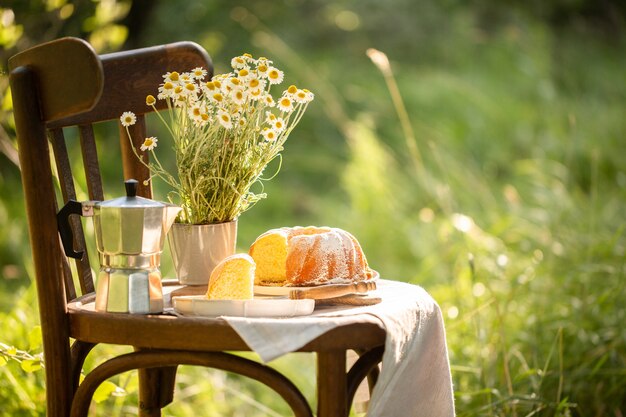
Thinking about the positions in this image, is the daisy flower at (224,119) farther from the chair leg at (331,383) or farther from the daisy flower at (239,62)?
the chair leg at (331,383)

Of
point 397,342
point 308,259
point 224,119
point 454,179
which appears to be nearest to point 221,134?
point 224,119

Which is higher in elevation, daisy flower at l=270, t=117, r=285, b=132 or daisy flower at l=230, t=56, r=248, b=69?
daisy flower at l=230, t=56, r=248, b=69

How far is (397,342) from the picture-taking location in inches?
62.4

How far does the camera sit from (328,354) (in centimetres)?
155

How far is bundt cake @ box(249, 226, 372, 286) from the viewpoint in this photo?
1765mm

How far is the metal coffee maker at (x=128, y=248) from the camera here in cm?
158

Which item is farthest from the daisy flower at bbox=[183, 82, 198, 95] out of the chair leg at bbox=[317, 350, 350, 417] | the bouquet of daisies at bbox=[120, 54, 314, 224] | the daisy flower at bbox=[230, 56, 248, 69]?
the chair leg at bbox=[317, 350, 350, 417]

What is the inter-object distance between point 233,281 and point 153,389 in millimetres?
555

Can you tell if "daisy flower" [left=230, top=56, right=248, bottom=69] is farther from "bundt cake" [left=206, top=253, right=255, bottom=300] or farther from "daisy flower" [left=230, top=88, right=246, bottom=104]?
"bundt cake" [left=206, top=253, right=255, bottom=300]

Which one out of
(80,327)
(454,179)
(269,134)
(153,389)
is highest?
(269,134)

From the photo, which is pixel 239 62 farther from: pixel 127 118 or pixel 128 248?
pixel 128 248

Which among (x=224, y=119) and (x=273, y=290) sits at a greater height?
(x=224, y=119)

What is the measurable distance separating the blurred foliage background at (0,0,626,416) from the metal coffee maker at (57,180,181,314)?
45 cm

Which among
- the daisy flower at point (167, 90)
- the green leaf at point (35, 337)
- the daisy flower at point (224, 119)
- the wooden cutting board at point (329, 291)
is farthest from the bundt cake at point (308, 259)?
the green leaf at point (35, 337)
